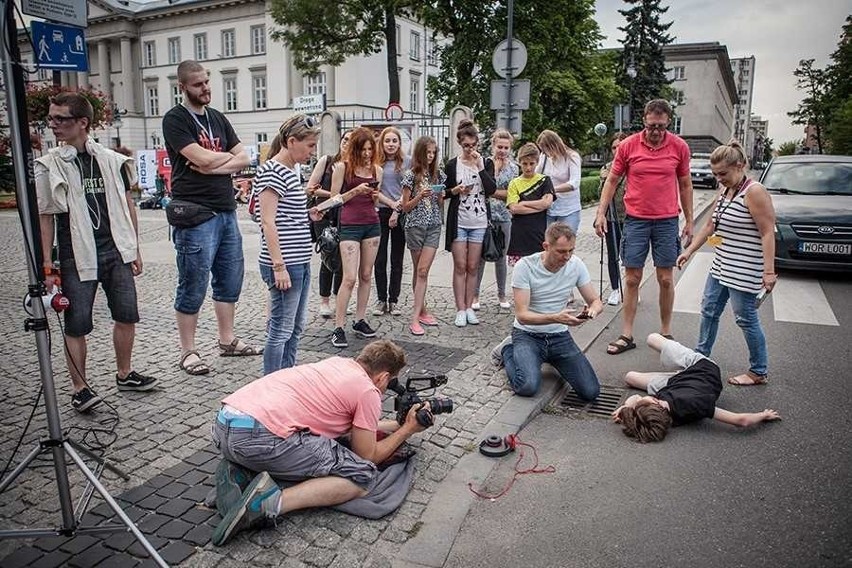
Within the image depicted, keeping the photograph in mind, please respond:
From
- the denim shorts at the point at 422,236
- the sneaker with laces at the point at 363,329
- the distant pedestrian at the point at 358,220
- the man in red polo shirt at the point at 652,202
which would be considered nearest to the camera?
the man in red polo shirt at the point at 652,202

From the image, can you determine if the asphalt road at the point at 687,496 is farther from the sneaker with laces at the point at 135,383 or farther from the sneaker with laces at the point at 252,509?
the sneaker with laces at the point at 135,383

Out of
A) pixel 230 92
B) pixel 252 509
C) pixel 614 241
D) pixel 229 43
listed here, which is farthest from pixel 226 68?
pixel 252 509

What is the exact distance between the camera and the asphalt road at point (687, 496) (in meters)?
2.98

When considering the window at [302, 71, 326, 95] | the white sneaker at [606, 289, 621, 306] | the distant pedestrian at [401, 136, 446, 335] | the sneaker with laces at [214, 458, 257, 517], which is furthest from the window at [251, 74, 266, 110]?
the sneaker with laces at [214, 458, 257, 517]

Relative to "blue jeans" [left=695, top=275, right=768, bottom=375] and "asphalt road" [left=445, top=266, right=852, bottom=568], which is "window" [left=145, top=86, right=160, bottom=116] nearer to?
"blue jeans" [left=695, top=275, right=768, bottom=375]

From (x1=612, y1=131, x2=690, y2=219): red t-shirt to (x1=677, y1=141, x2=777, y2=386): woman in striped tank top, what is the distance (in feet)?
2.07

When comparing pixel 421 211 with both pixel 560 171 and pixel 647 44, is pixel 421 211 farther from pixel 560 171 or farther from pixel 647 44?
pixel 647 44

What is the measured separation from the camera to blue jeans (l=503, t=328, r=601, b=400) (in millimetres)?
4828

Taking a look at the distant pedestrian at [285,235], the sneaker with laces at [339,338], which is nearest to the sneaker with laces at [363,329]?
the sneaker with laces at [339,338]

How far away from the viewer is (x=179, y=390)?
487 centimetres

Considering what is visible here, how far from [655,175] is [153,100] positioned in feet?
202

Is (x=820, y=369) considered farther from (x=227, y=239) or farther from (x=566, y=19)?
(x=566, y=19)

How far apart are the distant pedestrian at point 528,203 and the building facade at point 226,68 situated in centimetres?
4042

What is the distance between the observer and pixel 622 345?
19.8ft
